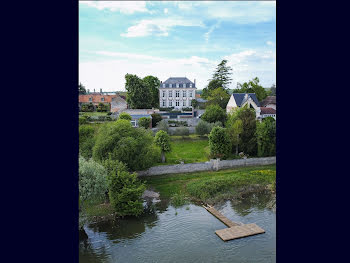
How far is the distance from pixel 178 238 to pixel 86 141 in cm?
805

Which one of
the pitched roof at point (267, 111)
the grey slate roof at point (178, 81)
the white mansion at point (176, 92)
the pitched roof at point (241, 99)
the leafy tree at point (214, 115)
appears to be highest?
the grey slate roof at point (178, 81)

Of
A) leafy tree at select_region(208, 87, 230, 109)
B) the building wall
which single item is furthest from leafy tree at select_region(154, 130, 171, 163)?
the building wall

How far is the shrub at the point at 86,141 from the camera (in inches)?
579

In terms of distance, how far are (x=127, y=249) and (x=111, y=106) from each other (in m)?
27.0

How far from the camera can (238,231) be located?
33.9 feet

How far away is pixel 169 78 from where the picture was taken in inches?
1571

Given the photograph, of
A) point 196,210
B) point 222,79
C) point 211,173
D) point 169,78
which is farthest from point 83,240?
point 222,79

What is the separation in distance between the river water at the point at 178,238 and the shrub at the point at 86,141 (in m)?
4.63

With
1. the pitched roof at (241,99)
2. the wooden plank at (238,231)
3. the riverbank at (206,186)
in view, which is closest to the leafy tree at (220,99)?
the pitched roof at (241,99)

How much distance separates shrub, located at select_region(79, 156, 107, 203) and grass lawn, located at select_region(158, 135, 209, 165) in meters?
7.51

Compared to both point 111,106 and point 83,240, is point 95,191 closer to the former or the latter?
point 83,240

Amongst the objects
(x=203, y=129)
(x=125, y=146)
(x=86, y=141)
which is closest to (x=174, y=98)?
(x=203, y=129)

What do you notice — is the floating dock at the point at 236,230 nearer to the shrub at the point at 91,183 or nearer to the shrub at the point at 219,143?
the shrub at the point at 91,183

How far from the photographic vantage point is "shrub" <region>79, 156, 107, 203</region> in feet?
32.6
